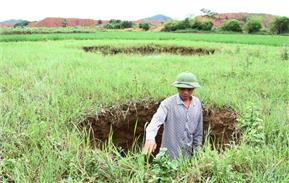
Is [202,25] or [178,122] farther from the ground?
[202,25]

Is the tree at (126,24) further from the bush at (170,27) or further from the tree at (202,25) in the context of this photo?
the tree at (202,25)

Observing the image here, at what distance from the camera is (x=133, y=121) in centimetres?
563

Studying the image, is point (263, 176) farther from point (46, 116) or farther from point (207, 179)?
point (46, 116)

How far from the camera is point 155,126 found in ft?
13.2

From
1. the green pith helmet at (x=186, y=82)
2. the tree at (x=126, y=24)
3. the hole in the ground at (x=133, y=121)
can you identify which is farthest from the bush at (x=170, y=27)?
the green pith helmet at (x=186, y=82)

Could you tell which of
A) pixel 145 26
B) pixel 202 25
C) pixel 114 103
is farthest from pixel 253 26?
pixel 114 103

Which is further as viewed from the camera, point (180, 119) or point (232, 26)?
point (232, 26)

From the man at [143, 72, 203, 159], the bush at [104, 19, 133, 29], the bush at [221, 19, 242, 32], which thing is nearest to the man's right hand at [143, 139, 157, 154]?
the man at [143, 72, 203, 159]

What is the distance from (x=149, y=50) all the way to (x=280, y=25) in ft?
64.9

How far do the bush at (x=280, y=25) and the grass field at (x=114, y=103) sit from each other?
21.6 metres

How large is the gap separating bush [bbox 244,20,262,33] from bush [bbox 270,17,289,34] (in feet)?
3.53

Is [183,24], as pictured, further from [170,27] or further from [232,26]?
[232,26]

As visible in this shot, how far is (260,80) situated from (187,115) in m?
2.49

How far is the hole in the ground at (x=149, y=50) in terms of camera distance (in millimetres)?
12016
